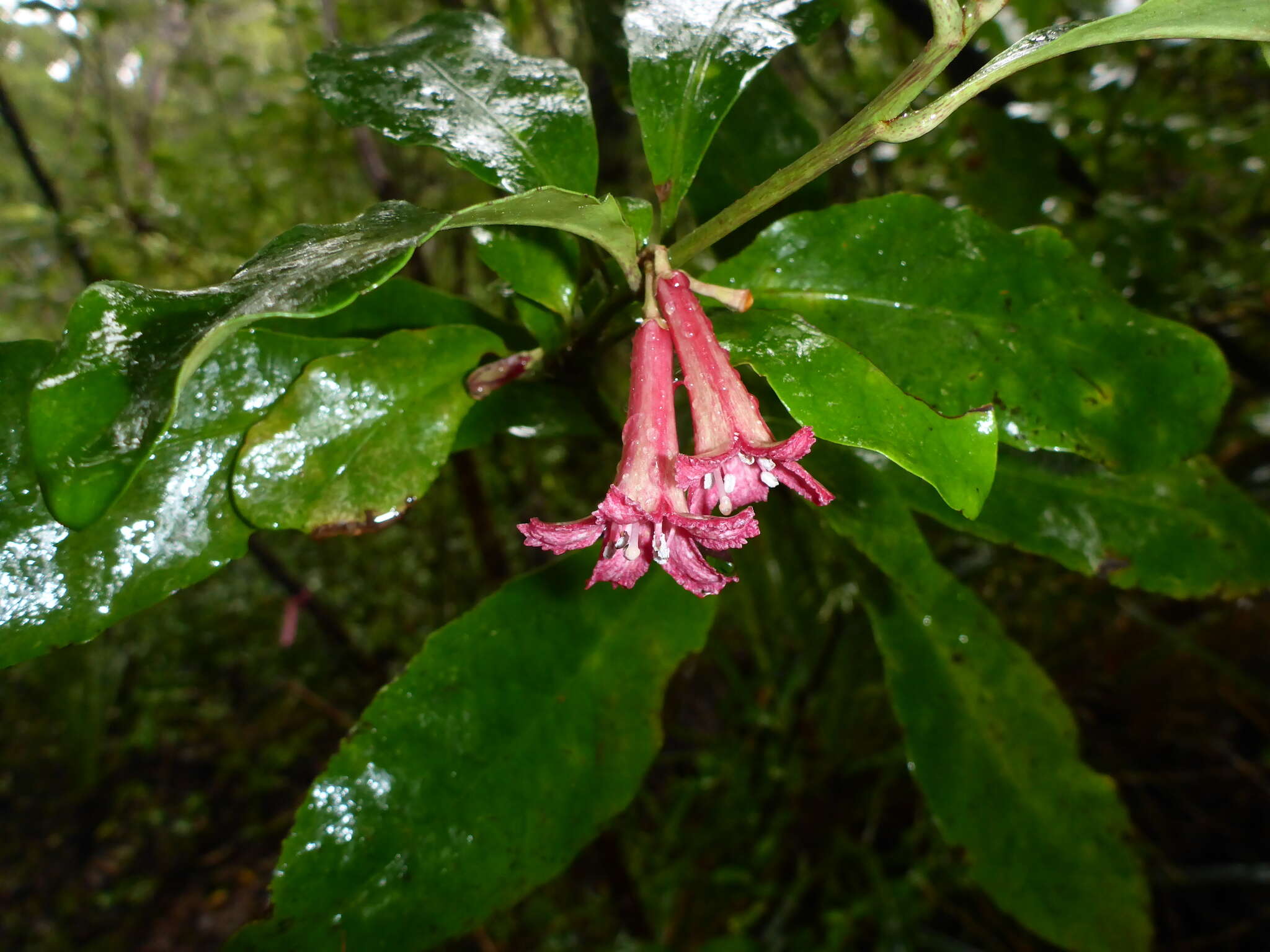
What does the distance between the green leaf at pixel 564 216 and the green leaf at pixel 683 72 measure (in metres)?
0.14

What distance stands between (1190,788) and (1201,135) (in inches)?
84.5


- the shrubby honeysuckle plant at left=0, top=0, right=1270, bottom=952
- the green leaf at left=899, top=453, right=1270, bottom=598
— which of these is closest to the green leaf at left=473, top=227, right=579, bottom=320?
the shrubby honeysuckle plant at left=0, top=0, right=1270, bottom=952

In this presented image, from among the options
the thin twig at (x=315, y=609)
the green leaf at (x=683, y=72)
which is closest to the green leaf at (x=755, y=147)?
the green leaf at (x=683, y=72)

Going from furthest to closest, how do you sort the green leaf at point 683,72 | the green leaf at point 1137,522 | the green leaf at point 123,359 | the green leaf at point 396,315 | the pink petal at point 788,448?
the green leaf at point 1137,522 → the green leaf at point 396,315 → the green leaf at point 683,72 → the pink petal at point 788,448 → the green leaf at point 123,359

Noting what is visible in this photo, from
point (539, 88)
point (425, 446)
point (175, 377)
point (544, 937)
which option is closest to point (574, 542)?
point (425, 446)

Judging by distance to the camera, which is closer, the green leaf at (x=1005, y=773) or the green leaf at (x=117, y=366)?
the green leaf at (x=117, y=366)

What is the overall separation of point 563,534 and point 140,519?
0.43 metres

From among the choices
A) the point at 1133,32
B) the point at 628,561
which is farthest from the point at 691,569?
the point at 1133,32

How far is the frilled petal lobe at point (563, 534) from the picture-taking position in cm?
71

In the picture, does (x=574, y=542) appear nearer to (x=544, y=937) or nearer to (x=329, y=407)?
(x=329, y=407)

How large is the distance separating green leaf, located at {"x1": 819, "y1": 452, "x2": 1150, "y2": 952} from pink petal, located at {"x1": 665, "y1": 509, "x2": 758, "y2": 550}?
0.55m

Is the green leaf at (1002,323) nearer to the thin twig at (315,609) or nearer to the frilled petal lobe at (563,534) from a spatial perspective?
the frilled petal lobe at (563,534)

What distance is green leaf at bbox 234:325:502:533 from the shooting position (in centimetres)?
79

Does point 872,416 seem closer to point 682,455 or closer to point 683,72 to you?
point 682,455
